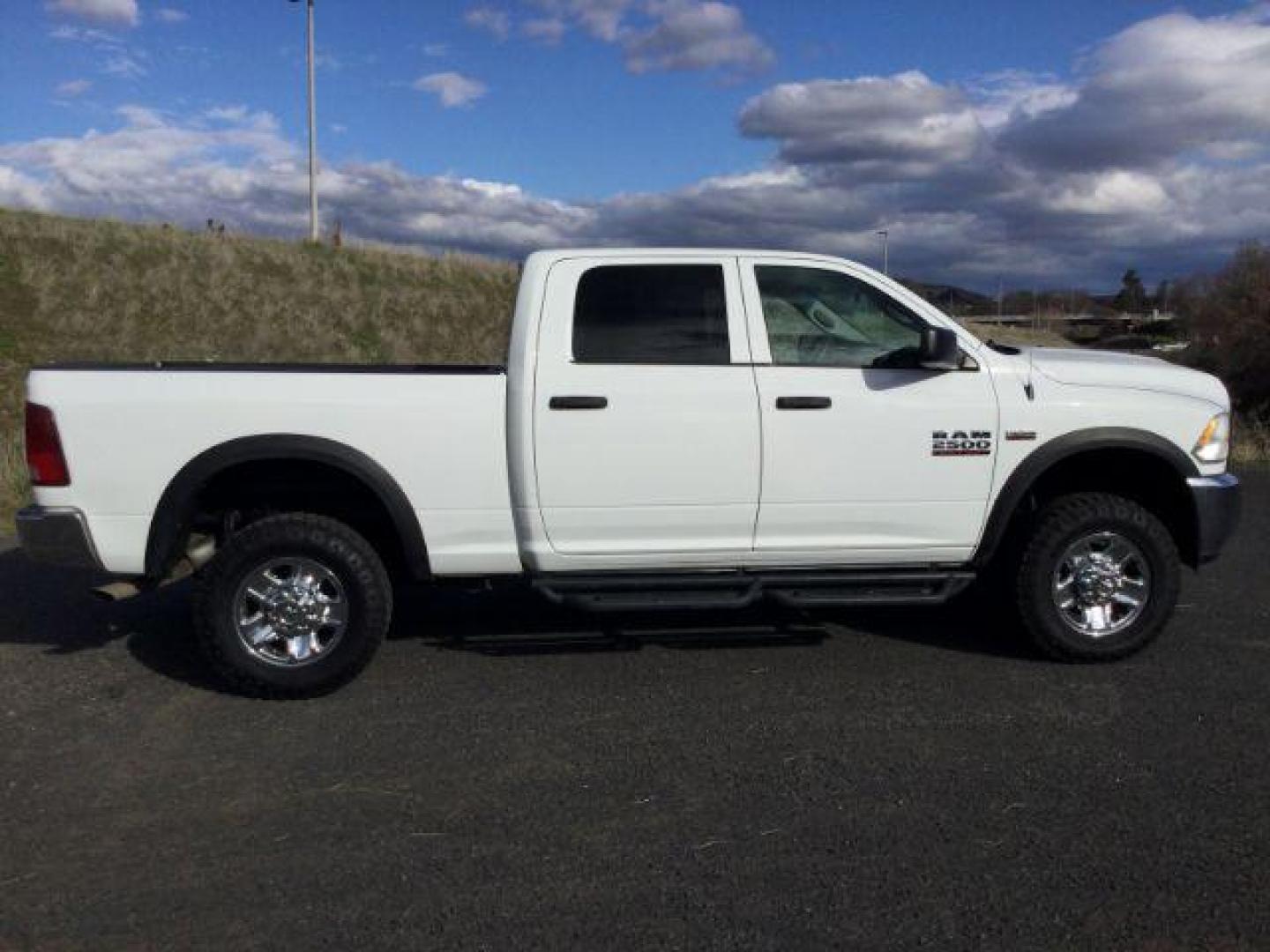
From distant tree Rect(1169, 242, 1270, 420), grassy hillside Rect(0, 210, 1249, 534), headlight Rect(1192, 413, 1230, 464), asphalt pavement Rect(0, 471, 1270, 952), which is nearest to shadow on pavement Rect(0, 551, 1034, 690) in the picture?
asphalt pavement Rect(0, 471, 1270, 952)

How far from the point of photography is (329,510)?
5535 millimetres

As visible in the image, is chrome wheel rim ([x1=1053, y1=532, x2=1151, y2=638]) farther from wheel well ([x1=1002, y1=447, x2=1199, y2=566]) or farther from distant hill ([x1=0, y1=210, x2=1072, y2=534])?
distant hill ([x1=0, y1=210, x2=1072, y2=534])

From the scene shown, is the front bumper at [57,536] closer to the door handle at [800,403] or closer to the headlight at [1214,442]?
the door handle at [800,403]

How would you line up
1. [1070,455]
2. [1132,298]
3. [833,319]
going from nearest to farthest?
[1070,455] → [833,319] → [1132,298]

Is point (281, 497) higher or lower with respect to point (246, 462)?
lower

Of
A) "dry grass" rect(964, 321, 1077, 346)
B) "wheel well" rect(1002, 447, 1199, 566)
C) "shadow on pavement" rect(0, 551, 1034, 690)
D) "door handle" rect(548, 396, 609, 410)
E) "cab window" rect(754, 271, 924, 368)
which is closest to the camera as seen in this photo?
"door handle" rect(548, 396, 609, 410)

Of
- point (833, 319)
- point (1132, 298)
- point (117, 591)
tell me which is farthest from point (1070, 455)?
point (1132, 298)

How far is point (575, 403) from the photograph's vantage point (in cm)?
511

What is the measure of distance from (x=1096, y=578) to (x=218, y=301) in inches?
999

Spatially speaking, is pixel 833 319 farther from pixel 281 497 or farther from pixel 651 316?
pixel 281 497

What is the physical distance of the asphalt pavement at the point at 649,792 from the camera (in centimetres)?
322

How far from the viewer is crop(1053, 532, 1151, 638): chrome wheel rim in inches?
216

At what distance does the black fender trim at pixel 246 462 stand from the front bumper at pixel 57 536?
11.0 inches

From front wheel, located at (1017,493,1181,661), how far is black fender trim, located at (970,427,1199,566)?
22 cm
